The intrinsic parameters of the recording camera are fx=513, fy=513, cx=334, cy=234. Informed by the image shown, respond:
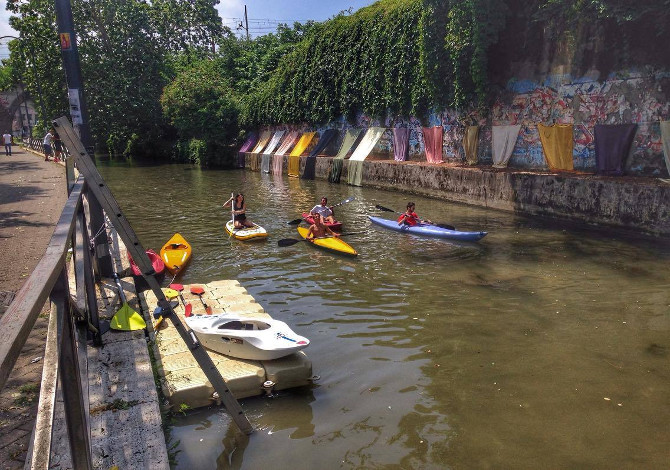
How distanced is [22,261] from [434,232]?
877cm

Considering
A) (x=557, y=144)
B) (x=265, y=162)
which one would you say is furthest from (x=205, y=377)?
(x=265, y=162)

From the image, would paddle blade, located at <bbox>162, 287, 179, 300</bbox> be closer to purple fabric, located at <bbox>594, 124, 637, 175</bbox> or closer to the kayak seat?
the kayak seat

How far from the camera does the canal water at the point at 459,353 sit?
15.3ft

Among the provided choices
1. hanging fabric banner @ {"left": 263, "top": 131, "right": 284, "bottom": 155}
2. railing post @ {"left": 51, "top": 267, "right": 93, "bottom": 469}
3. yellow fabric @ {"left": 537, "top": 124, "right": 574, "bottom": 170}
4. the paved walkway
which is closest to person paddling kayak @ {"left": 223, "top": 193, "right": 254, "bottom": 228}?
the paved walkway

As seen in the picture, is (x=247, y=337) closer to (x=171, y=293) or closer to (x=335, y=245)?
(x=171, y=293)

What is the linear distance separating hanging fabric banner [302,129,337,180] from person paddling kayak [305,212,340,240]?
51.0 ft

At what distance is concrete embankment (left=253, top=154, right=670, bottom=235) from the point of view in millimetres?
12516

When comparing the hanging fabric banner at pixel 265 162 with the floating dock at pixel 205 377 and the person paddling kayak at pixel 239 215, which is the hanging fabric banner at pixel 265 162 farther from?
the floating dock at pixel 205 377

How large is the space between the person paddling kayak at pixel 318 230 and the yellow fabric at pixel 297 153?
55.0 ft

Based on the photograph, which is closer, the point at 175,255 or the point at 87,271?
the point at 87,271

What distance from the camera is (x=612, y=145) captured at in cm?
1445

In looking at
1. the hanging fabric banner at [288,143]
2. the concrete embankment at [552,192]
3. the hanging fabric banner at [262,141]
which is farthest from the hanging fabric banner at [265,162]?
the concrete embankment at [552,192]

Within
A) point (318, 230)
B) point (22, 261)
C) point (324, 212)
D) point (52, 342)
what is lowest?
point (318, 230)

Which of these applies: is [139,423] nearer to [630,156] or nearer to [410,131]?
[630,156]
